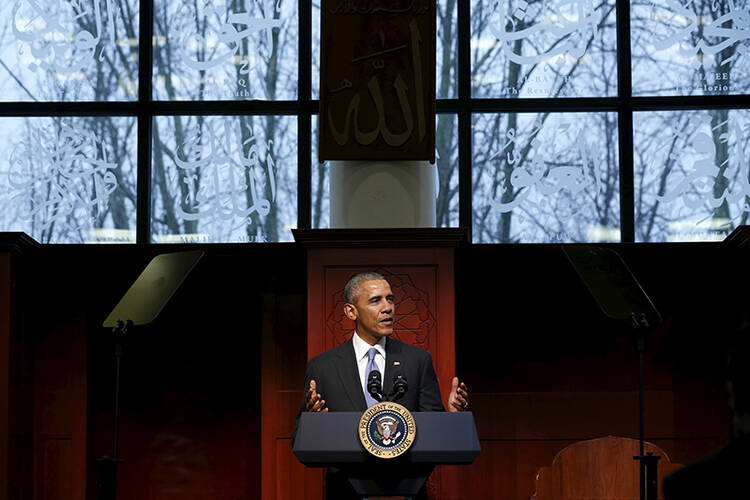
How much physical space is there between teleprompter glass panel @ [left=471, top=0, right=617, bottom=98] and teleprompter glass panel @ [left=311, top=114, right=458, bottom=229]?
34 cm

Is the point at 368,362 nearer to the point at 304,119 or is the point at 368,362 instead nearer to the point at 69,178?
the point at 304,119

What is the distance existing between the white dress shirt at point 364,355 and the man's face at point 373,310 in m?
0.02

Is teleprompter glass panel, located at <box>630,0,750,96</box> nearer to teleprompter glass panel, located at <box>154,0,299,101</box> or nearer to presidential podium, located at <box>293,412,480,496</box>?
teleprompter glass panel, located at <box>154,0,299,101</box>

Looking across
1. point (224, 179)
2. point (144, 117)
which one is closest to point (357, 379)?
point (224, 179)

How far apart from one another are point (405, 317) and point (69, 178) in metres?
2.91

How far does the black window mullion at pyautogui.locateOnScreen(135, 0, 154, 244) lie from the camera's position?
7.76m

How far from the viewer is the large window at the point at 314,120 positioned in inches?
306

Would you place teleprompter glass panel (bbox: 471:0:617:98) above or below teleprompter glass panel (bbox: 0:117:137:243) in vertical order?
above

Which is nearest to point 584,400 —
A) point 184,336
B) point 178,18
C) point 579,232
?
point 579,232

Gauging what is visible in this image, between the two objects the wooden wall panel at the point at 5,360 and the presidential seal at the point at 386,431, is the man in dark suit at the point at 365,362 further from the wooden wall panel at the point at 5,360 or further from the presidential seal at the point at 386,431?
the wooden wall panel at the point at 5,360

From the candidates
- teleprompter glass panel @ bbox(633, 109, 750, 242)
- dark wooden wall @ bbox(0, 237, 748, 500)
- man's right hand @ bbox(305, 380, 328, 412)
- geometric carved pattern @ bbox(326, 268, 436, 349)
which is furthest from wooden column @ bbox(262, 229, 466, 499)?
teleprompter glass panel @ bbox(633, 109, 750, 242)

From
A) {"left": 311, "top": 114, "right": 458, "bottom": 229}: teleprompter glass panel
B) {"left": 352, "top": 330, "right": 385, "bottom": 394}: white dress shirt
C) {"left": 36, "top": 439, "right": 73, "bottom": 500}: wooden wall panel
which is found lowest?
{"left": 36, "top": 439, "right": 73, "bottom": 500}: wooden wall panel

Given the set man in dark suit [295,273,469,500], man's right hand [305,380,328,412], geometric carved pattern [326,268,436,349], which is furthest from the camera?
geometric carved pattern [326,268,436,349]

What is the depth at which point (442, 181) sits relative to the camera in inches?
308
